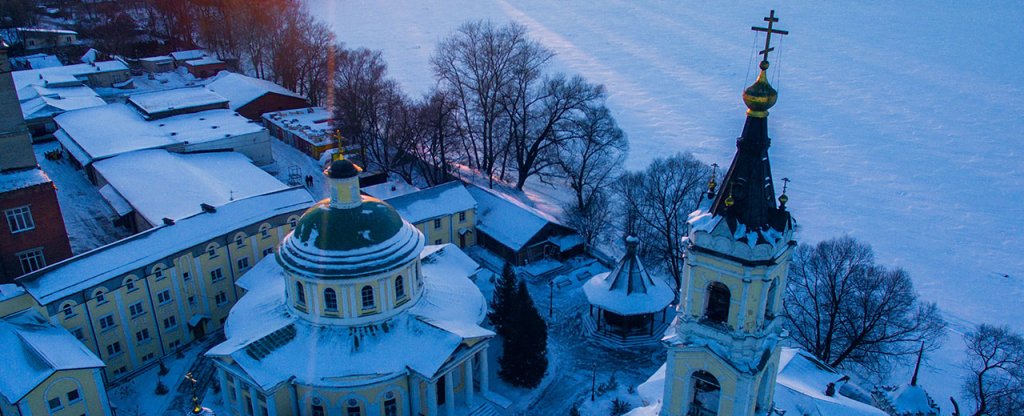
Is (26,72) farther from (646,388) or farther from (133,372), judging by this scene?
(646,388)

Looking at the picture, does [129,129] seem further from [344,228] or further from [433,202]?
[344,228]

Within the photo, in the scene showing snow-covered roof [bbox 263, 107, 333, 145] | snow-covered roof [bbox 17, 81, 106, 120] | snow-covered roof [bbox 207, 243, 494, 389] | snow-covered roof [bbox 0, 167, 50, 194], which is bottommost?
snow-covered roof [bbox 207, 243, 494, 389]

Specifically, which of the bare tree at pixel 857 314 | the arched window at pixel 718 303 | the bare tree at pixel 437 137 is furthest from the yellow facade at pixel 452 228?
the arched window at pixel 718 303

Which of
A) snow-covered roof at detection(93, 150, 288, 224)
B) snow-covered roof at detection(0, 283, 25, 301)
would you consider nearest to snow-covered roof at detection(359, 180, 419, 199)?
snow-covered roof at detection(93, 150, 288, 224)

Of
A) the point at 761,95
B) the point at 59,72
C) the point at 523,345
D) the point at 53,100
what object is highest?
Result: the point at 761,95

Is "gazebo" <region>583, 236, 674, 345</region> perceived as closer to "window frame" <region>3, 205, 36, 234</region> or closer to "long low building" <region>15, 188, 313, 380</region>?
"long low building" <region>15, 188, 313, 380</region>

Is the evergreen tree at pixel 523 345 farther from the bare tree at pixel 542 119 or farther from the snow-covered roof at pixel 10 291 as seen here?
the bare tree at pixel 542 119

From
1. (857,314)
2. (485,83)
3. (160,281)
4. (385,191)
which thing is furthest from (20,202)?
(857,314)

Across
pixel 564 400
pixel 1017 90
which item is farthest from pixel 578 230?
pixel 1017 90
